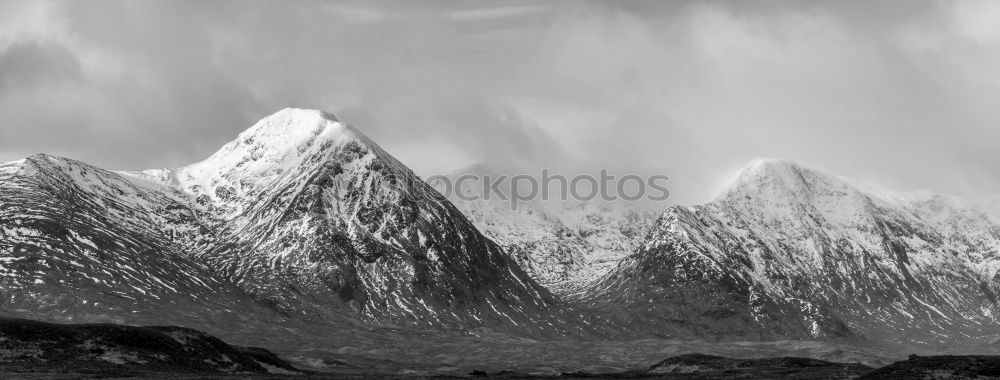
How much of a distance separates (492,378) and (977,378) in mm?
82286

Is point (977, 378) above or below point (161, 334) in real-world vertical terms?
below

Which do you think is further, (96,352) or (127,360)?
(127,360)

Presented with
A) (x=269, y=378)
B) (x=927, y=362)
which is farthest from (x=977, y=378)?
(x=269, y=378)

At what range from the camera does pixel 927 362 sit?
152 meters

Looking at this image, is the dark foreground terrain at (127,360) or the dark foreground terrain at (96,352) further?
the dark foreground terrain at (96,352)

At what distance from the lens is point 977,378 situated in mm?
142125

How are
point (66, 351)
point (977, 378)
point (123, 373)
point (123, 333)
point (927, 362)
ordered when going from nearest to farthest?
point (977, 378), point (927, 362), point (123, 373), point (66, 351), point (123, 333)

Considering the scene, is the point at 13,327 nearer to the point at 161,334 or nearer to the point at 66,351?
the point at 66,351

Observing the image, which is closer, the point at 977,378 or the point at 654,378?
the point at 977,378

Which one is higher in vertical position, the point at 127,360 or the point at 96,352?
the point at 96,352

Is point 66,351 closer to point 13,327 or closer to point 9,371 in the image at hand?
point 13,327

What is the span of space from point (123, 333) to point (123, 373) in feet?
88.4

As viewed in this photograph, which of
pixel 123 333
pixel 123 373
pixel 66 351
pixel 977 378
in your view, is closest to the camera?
pixel 977 378

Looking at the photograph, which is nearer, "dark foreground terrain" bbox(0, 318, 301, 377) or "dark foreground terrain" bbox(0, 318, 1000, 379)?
"dark foreground terrain" bbox(0, 318, 1000, 379)
